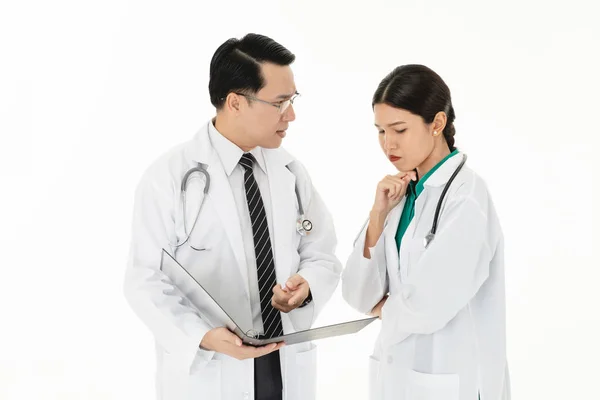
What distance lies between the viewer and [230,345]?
203 cm

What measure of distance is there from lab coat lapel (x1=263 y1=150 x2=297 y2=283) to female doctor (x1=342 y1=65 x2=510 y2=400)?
1.06 ft

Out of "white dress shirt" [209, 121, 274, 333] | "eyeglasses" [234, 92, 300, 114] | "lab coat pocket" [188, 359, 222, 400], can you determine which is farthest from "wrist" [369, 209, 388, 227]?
"lab coat pocket" [188, 359, 222, 400]

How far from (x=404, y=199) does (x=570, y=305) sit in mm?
1985

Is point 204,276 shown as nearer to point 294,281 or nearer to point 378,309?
point 294,281

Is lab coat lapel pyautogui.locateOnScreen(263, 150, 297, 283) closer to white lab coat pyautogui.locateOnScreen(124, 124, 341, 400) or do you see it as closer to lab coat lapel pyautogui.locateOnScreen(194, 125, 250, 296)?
white lab coat pyautogui.locateOnScreen(124, 124, 341, 400)

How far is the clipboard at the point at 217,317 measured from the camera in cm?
196

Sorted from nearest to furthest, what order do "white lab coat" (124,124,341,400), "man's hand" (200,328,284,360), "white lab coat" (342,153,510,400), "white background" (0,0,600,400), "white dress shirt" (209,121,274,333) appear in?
"white lab coat" (342,153,510,400)
"man's hand" (200,328,284,360)
"white lab coat" (124,124,341,400)
"white dress shirt" (209,121,274,333)
"white background" (0,0,600,400)

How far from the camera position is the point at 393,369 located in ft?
6.66

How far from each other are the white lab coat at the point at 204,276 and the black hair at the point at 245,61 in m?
0.17

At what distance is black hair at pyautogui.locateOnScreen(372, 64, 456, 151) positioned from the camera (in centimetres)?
196

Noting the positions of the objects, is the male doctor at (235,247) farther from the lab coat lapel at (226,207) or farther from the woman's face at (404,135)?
the woman's face at (404,135)

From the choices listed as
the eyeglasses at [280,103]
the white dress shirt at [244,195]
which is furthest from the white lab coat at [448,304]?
the eyeglasses at [280,103]

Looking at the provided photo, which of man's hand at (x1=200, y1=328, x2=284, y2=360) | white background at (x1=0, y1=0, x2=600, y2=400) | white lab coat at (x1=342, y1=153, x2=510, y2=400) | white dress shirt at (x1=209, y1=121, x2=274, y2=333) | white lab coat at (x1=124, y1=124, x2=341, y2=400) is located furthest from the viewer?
white background at (x1=0, y1=0, x2=600, y2=400)

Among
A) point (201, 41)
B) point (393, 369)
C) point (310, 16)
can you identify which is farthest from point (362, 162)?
point (393, 369)
